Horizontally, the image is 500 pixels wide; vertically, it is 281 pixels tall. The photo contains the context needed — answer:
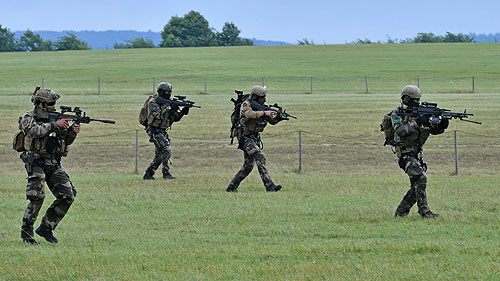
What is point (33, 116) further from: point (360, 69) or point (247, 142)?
point (360, 69)

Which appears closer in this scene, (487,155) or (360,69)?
(487,155)

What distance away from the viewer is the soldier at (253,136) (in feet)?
52.0

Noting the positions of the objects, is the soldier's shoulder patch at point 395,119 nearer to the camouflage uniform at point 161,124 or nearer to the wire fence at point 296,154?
the camouflage uniform at point 161,124

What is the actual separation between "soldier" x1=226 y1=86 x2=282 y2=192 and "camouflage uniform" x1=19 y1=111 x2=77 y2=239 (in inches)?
220

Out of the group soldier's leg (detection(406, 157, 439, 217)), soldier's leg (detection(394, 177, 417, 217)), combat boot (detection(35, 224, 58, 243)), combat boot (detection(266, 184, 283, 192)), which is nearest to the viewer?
combat boot (detection(35, 224, 58, 243))

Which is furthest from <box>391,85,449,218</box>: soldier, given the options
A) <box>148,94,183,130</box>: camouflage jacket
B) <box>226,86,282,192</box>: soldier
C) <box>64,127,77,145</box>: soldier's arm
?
<box>148,94,183,130</box>: camouflage jacket

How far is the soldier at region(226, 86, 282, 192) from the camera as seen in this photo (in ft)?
52.0

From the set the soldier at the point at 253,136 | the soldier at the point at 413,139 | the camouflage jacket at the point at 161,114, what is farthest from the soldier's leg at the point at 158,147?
the soldier at the point at 413,139

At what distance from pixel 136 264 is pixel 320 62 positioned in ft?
190

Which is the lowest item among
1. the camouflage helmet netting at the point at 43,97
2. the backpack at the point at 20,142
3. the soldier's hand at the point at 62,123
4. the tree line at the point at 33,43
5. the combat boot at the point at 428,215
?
the combat boot at the point at 428,215

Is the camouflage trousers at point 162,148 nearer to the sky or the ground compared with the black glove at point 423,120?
nearer to the ground

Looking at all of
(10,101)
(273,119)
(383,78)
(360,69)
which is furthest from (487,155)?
(360,69)

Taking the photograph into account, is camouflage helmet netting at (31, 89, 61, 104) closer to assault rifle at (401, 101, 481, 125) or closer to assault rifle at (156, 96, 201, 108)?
assault rifle at (401, 101, 481, 125)

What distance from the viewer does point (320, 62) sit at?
6631 centimetres
